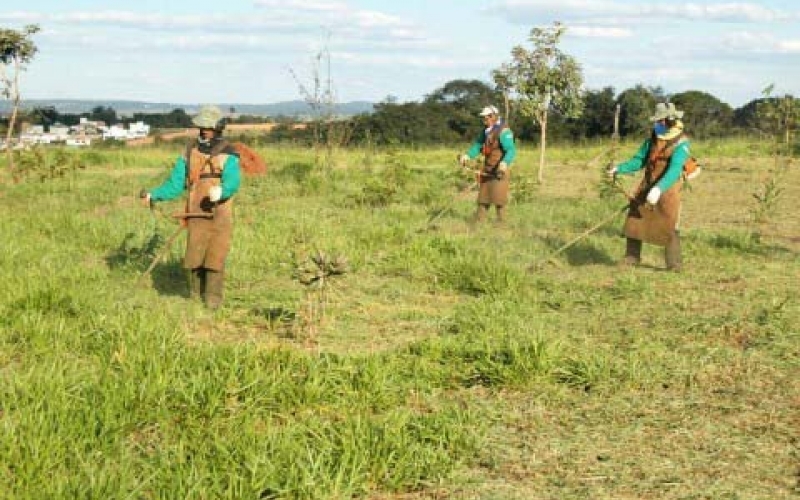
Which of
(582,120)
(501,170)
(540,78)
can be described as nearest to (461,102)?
(582,120)

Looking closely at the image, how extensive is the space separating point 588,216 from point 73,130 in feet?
61.9

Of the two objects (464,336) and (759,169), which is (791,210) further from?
(464,336)

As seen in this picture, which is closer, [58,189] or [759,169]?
[58,189]

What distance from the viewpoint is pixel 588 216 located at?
11922 mm

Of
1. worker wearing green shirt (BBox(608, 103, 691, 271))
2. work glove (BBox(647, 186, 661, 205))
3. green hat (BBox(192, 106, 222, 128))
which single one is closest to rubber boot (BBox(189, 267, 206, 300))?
green hat (BBox(192, 106, 222, 128))

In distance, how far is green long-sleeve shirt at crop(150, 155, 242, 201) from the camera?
6641 mm

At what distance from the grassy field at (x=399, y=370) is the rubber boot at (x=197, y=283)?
147 mm

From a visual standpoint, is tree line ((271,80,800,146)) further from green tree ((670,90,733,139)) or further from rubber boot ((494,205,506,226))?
rubber boot ((494,205,506,226))

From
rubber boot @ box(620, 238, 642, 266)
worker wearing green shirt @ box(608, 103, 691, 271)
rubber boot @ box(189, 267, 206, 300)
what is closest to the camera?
rubber boot @ box(189, 267, 206, 300)

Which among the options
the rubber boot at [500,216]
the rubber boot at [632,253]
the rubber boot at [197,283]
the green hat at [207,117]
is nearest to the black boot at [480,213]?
the rubber boot at [500,216]

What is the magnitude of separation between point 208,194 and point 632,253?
429 centimetres

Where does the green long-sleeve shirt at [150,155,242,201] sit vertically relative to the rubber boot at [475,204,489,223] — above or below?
above

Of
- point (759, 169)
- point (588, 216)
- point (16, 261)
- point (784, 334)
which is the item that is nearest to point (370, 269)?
point (16, 261)

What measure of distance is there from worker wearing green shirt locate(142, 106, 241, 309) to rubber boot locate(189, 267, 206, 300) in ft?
0.55
